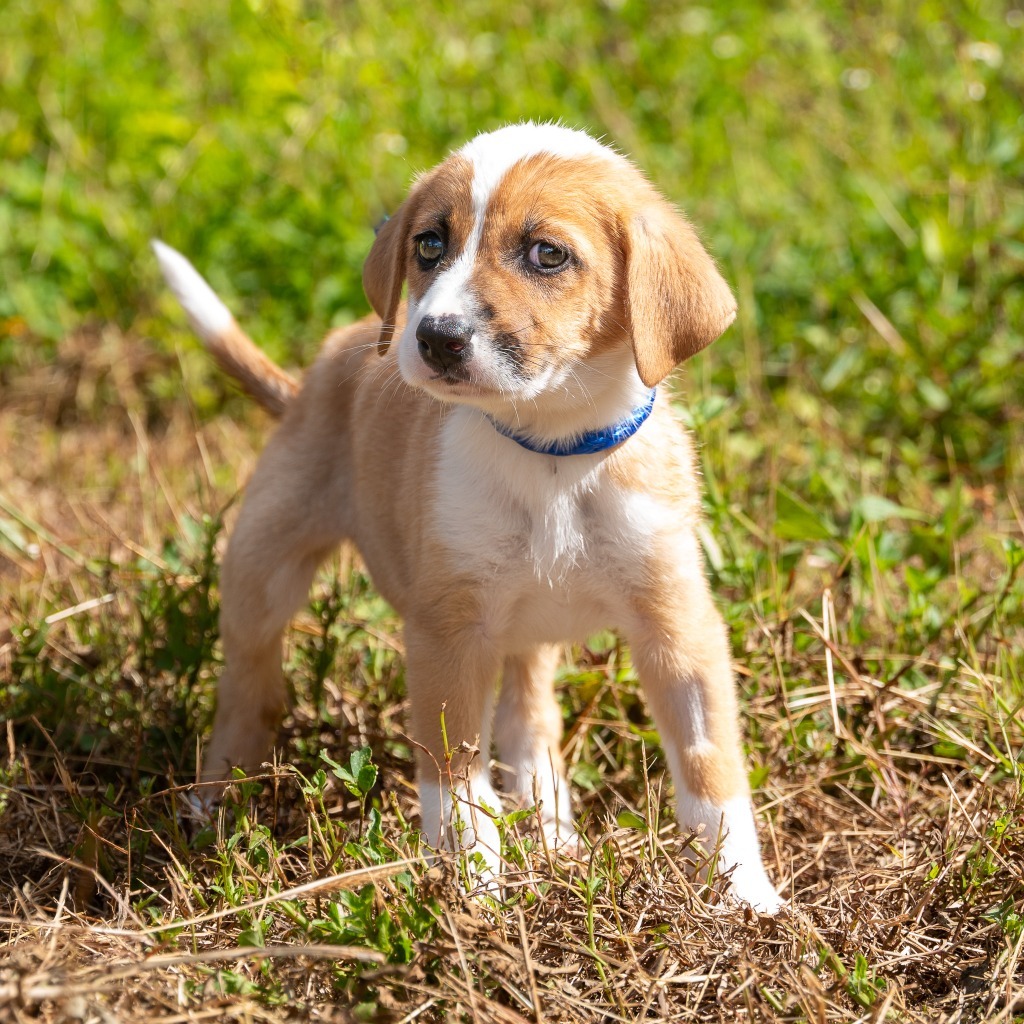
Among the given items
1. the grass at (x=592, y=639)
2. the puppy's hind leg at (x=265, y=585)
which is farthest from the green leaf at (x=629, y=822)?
the puppy's hind leg at (x=265, y=585)

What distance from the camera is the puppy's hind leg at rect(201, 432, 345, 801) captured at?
3834mm

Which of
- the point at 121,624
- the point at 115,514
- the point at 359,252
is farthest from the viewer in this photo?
the point at 359,252

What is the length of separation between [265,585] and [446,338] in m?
1.36

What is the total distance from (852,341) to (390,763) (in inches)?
115

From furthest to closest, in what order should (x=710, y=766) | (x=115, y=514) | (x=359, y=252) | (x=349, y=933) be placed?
1. (x=359, y=252)
2. (x=115, y=514)
3. (x=710, y=766)
4. (x=349, y=933)

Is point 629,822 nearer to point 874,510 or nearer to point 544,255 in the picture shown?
point 544,255

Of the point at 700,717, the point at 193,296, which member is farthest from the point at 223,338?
the point at 700,717

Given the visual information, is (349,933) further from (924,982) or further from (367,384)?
(367,384)

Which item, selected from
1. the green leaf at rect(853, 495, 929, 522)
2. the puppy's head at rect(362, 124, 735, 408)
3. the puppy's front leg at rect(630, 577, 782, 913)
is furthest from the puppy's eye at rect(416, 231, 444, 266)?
the green leaf at rect(853, 495, 929, 522)

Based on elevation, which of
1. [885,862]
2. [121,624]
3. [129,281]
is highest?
[129,281]

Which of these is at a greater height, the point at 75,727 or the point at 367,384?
the point at 367,384

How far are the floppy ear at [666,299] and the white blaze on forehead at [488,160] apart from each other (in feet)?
0.79

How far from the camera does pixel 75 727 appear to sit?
152 inches

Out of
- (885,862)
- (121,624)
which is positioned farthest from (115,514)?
(885,862)
